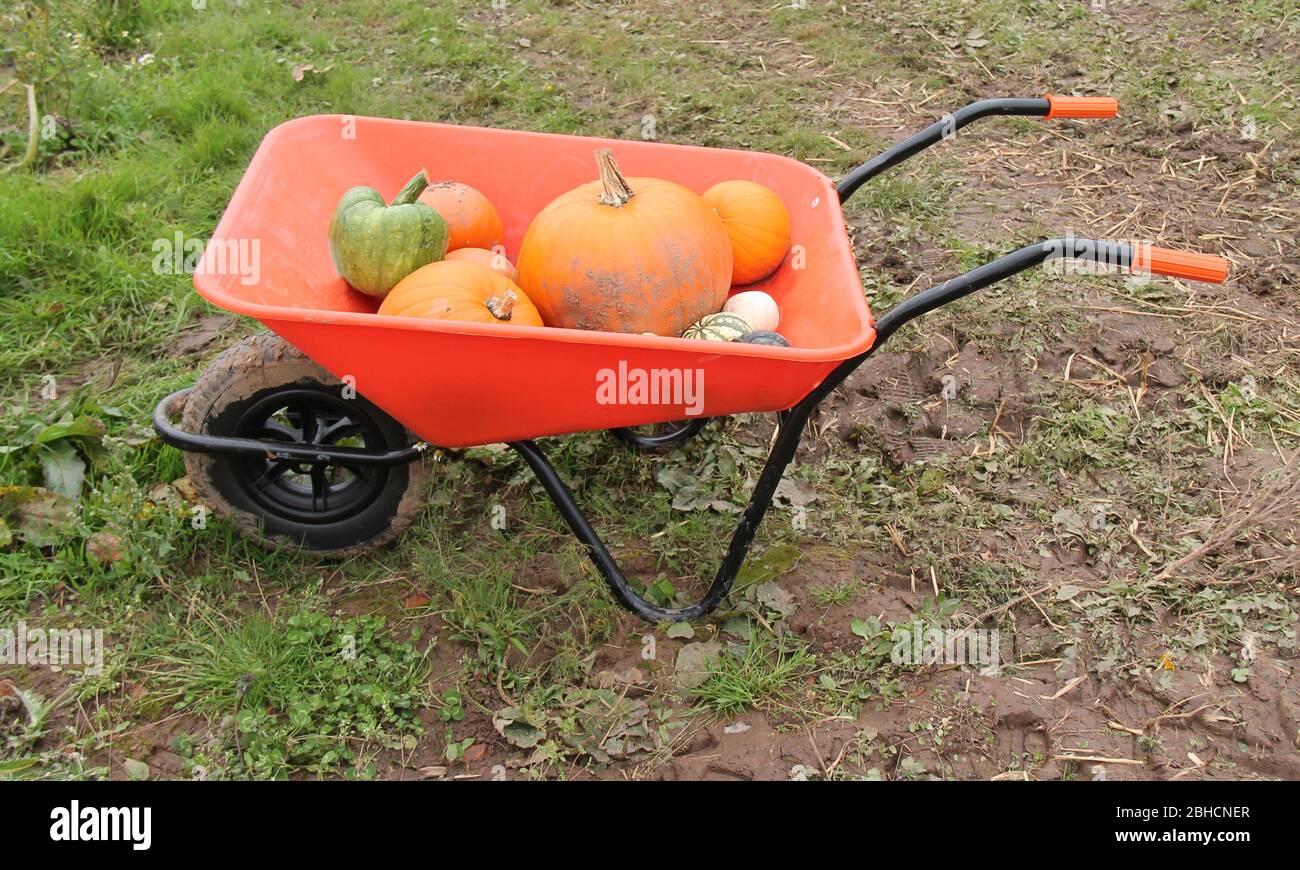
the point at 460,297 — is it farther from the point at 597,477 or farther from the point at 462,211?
the point at 597,477

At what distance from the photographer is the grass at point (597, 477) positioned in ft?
7.99

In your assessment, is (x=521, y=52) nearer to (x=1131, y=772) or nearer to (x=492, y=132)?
(x=492, y=132)

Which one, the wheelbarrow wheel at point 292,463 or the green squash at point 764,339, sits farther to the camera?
the wheelbarrow wheel at point 292,463

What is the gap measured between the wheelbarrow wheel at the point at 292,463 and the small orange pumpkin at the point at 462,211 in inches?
20.5

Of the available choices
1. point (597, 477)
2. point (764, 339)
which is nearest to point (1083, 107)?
point (764, 339)

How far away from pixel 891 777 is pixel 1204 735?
78 cm

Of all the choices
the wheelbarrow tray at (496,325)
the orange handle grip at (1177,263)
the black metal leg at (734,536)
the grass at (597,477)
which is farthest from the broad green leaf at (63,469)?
the orange handle grip at (1177,263)

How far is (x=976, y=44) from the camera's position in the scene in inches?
204

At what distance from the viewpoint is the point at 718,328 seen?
234cm

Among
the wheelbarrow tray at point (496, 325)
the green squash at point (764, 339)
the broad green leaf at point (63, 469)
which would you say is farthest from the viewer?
the broad green leaf at point (63, 469)

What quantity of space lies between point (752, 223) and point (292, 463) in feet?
4.60

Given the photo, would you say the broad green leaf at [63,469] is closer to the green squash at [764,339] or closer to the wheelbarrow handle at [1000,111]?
the green squash at [764,339]

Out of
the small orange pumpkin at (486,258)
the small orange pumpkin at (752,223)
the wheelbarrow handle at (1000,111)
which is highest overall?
the wheelbarrow handle at (1000,111)
